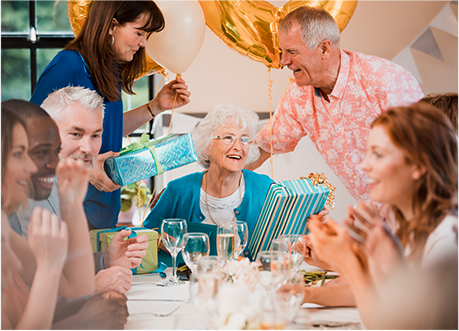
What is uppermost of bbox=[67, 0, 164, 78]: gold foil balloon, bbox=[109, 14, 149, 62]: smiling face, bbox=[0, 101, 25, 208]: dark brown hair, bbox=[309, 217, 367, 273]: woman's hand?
bbox=[67, 0, 164, 78]: gold foil balloon

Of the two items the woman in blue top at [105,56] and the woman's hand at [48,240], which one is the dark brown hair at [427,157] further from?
the woman in blue top at [105,56]

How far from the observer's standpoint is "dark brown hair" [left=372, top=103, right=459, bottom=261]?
30.4 inches

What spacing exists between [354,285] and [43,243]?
64 centimetres

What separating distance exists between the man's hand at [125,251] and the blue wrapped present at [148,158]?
0.21 meters

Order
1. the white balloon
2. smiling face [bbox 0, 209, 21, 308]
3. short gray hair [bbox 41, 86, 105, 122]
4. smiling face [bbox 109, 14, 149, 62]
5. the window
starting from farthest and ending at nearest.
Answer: the window → the white balloon → smiling face [bbox 109, 14, 149, 62] → short gray hair [bbox 41, 86, 105, 122] → smiling face [bbox 0, 209, 21, 308]

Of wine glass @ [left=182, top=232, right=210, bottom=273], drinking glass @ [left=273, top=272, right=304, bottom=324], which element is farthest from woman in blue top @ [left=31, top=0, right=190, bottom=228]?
drinking glass @ [left=273, top=272, right=304, bottom=324]

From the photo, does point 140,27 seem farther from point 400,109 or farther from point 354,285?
point 354,285

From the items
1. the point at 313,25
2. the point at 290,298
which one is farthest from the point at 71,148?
the point at 313,25

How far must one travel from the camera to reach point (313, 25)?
1834mm

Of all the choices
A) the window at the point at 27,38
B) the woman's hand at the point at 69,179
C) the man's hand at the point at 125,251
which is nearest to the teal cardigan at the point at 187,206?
the man's hand at the point at 125,251

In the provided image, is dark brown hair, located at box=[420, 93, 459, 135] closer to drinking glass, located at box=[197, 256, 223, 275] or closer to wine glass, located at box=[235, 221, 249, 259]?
wine glass, located at box=[235, 221, 249, 259]

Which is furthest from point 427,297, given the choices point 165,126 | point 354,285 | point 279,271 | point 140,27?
point 165,126

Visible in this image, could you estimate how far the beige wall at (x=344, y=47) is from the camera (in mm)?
3453

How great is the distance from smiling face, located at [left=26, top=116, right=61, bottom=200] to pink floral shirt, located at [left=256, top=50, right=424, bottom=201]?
1387 mm
